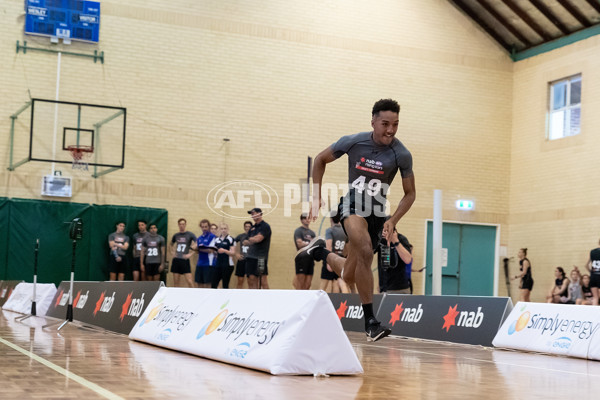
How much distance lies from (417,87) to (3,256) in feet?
40.0

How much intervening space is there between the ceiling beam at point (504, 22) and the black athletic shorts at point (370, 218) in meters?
17.6

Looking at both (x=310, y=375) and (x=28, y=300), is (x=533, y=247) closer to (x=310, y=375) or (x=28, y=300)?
Result: (x=28, y=300)

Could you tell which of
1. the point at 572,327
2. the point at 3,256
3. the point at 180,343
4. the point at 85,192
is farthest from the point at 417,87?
the point at 180,343

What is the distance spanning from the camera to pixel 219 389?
4.62 m

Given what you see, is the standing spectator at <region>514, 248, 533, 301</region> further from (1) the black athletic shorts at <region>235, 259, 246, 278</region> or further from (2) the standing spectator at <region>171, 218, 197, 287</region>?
(2) the standing spectator at <region>171, 218, 197, 287</region>

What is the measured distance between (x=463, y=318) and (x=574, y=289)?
1088cm

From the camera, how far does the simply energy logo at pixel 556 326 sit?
827 cm

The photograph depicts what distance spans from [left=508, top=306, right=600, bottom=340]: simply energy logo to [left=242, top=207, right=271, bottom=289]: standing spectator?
10197mm

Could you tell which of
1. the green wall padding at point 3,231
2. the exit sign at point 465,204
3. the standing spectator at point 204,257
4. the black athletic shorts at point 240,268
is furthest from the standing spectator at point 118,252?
the exit sign at point 465,204

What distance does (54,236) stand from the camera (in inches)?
783

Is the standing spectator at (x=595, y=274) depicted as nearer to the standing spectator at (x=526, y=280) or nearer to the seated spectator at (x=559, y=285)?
the seated spectator at (x=559, y=285)

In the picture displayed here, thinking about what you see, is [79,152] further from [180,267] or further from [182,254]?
[180,267]

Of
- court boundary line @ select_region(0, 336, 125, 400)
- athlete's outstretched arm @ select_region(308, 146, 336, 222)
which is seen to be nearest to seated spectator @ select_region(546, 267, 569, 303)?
athlete's outstretched arm @ select_region(308, 146, 336, 222)

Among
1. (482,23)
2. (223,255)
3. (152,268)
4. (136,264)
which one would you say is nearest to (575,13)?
(482,23)
